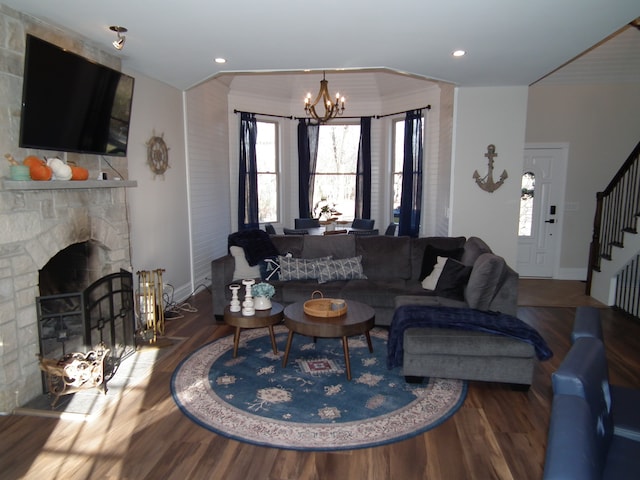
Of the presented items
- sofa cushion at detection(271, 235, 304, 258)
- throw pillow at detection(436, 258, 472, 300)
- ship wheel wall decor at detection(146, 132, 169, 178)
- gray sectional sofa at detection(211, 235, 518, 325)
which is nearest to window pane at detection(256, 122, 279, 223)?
sofa cushion at detection(271, 235, 304, 258)

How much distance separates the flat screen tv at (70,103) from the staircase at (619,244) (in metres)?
5.77

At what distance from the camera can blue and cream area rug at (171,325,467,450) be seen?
2.89 m

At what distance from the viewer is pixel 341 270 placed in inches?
203

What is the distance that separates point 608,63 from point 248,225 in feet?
19.3

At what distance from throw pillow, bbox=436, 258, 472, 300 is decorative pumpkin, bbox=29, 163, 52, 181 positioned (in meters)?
3.49

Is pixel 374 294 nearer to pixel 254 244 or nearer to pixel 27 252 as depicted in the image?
pixel 254 244

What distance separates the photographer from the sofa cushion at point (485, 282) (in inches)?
153

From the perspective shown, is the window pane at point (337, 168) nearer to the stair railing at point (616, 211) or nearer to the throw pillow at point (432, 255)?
the throw pillow at point (432, 255)

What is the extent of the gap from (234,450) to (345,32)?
3138 mm

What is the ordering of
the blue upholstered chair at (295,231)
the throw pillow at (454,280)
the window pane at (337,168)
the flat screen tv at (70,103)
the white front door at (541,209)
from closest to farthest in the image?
the flat screen tv at (70,103)
the throw pillow at (454,280)
the blue upholstered chair at (295,231)
the white front door at (541,209)
the window pane at (337,168)

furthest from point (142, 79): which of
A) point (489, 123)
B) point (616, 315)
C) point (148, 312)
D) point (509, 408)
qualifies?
point (616, 315)

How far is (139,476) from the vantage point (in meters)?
2.47

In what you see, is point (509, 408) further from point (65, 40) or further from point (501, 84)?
point (65, 40)

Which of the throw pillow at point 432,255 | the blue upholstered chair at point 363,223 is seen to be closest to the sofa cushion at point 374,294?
the throw pillow at point 432,255
